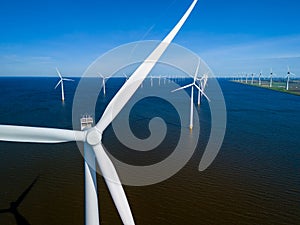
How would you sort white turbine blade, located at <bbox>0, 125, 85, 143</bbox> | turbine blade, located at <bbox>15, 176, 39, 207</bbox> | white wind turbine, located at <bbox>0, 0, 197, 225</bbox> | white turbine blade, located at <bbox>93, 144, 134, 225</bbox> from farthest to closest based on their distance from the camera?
turbine blade, located at <bbox>15, 176, 39, 207</bbox>
white turbine blade, located at <bbox>93, 144, 134, 225</bbox>
white wind turbine, located at <bbox>0, 0, 197, 225</bbox>
white turbine blade, located at <bbox>0, 125, 85, 143</bbox>

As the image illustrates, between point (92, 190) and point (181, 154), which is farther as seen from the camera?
point (181, 154)

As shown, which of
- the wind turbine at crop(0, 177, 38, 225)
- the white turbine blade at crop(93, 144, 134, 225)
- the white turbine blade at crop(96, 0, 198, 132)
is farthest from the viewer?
the wind turbine at crop(0, 177, 38, 225)

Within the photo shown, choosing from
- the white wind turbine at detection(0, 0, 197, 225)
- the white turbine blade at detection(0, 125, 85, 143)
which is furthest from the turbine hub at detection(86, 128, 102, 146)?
the white turbine blade at detection(0, 125, 85, 143)

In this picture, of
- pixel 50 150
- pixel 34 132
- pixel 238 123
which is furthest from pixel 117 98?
pixel 238 123

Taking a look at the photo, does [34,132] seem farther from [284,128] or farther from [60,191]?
[284,128]

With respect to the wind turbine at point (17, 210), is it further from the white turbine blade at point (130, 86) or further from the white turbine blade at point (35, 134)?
the white turbine blade at point (130, 86)

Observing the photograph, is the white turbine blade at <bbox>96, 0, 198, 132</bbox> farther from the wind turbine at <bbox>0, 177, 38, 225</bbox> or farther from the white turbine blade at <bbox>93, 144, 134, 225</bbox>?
the wind turbine at <bbox>0, 177, 38, 225</bbox>

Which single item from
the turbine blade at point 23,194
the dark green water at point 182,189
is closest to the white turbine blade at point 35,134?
the dark green water at point 182,189

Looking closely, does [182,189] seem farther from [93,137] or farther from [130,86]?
[93,137]
